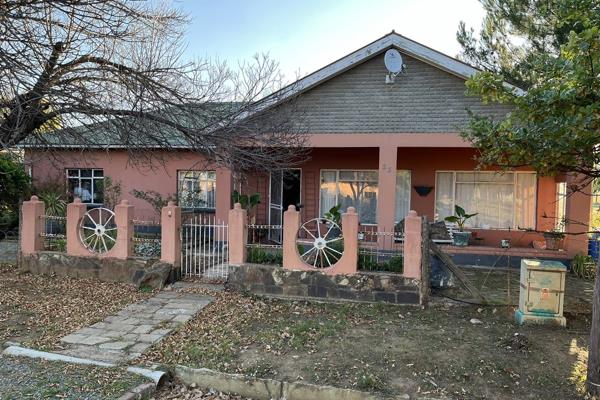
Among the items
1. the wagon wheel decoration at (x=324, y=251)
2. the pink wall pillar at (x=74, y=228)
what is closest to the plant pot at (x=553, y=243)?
the wagon wheel decoration at (x=324, y=251)

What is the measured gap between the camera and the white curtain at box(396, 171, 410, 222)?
41.1ft

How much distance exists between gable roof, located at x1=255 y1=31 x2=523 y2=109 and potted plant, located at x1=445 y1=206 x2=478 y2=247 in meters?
3.40

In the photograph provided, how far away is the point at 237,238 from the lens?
314 inches

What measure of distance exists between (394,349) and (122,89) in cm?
648

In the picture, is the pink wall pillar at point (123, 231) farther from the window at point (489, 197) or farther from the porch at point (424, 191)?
the window at point (489, 197)

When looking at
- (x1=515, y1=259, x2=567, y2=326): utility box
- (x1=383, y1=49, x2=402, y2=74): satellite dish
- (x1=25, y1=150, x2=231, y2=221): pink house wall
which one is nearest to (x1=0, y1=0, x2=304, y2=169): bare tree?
(x1=383, y1=49, x2=402, y2=74): satellite dish

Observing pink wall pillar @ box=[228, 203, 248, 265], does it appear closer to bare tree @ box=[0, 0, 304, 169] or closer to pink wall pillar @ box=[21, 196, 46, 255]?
bare tree @ box=[0, 0, 304, 169]

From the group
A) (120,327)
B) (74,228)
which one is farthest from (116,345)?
(74,228)

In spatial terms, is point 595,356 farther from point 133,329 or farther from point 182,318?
point 133,329

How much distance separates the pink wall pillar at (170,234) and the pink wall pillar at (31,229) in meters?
2.87

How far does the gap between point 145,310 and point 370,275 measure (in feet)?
12.1

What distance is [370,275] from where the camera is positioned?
732cm

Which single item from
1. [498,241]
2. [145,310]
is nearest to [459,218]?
[498,241]

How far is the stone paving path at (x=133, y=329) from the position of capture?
5.33 m
